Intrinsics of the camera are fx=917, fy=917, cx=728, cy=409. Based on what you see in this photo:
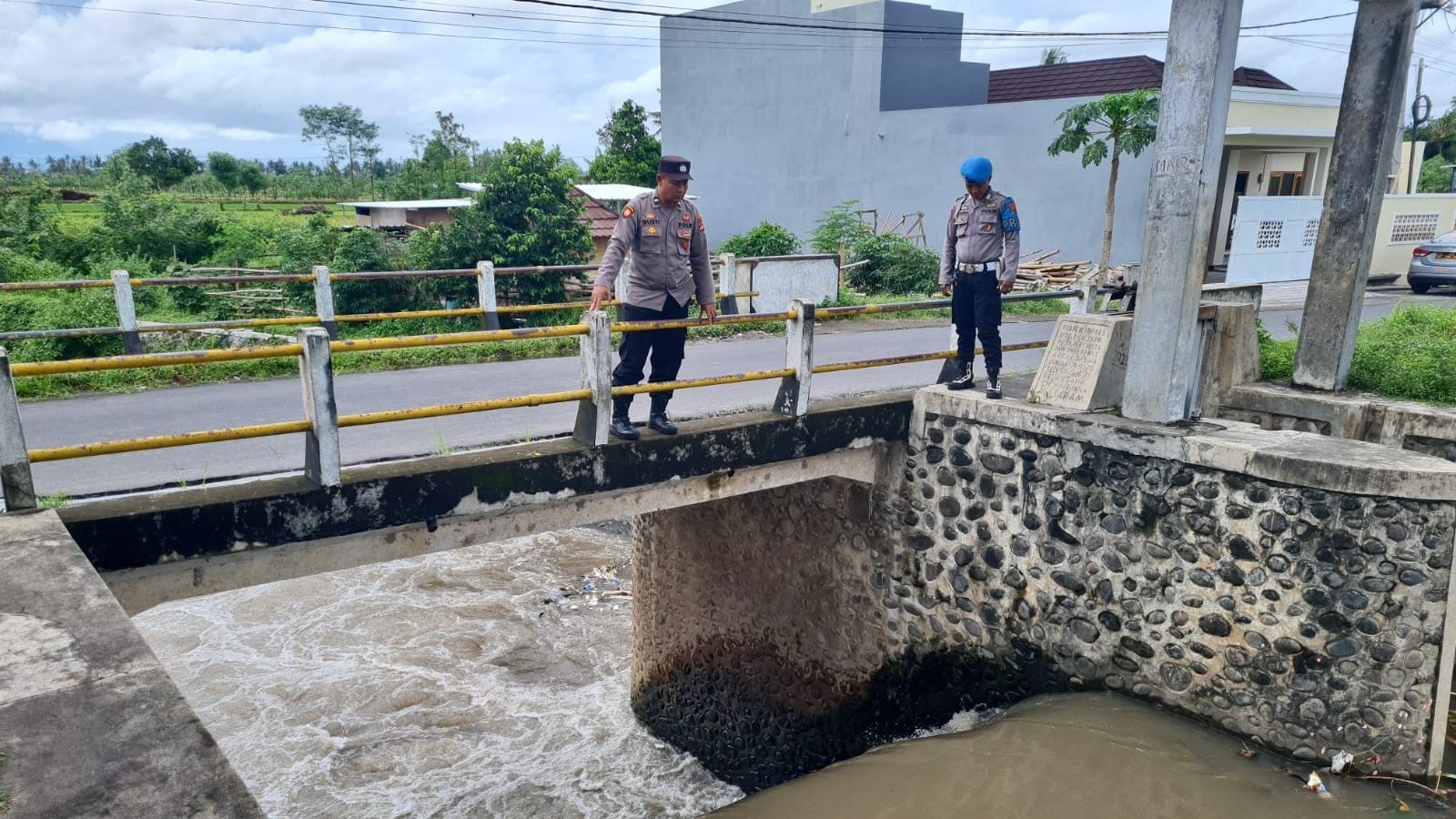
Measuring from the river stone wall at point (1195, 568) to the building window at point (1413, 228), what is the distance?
19.7 meters

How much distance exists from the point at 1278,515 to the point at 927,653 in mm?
2801

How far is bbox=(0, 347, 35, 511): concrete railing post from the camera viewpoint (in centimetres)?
410

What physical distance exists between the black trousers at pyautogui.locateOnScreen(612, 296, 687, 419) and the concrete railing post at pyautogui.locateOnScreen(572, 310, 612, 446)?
0.30 m

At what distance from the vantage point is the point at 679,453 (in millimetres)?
6105

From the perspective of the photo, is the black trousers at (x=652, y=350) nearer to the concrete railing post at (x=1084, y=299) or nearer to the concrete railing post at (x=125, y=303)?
the concrete railing post at (x=1084, y=299)

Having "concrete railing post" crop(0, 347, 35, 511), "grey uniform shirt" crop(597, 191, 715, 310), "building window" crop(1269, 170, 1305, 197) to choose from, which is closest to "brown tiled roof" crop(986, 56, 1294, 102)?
"building window" crop(1269, 170, 1305, 197)

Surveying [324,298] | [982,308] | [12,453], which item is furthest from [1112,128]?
[12,453]

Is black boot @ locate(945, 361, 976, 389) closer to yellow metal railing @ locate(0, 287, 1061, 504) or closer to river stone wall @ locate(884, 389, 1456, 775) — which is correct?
river stone wall @ locate(884, 389, 1456, 775)

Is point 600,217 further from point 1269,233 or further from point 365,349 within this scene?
point 365,349

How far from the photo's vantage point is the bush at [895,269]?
19.9 m

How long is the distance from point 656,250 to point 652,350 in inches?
26.5

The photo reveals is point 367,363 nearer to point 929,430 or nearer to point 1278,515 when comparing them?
point 929,430

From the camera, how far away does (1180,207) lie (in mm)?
5867

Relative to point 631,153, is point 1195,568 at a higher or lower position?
lower
